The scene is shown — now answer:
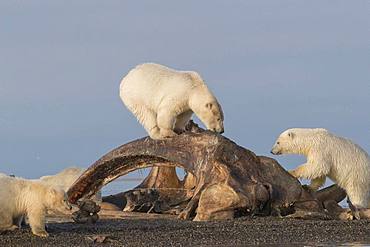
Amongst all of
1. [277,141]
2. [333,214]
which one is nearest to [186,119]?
[277,141]

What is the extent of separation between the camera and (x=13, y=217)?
47.2 ft

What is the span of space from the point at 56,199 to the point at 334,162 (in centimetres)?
622

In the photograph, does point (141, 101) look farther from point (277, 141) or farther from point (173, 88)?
point (277, 141)

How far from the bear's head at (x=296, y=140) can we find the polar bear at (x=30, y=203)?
598cm

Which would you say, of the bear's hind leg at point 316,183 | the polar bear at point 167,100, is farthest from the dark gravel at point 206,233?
the polar bear at point 167,100

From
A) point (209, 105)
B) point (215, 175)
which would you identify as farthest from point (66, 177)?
point (215, 175)

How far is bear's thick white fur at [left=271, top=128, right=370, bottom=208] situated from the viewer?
1834 centimetres

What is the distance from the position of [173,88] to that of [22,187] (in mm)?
5131

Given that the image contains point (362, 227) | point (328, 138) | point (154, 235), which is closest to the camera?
point (154, 235)

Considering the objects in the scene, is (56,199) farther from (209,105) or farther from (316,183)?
(316,183)

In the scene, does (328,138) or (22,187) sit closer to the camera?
(22,187)

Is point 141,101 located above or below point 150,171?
above

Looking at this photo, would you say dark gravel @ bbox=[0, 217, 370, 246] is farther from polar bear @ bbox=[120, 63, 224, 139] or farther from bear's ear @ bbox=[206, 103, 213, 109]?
bear's ear @ bbox=[206, 103, 213, 109]

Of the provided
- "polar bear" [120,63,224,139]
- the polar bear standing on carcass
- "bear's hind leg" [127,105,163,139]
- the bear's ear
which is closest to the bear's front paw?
"polar bear" [120,63,224,139]
